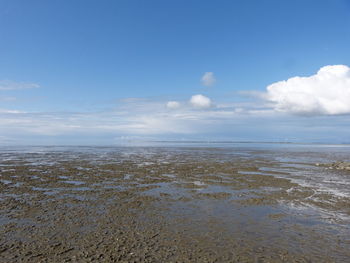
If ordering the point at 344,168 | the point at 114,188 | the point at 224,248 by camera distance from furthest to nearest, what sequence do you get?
the point at 344,168 → the point at 114,188 → the point at 224,248

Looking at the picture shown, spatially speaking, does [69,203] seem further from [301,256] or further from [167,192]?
[301,256]

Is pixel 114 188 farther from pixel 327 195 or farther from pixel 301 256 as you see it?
pixel 327 195

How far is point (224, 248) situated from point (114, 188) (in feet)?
29.8

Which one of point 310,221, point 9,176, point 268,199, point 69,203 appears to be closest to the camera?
point 310,221

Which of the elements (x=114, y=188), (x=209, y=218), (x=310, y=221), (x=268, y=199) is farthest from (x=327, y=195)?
(x=114, y=188)

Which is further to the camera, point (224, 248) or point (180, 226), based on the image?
point (180, 226)

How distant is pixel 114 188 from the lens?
13.8 metres

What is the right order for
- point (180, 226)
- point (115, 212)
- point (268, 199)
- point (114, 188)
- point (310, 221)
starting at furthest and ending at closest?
point (114, 188), point (268, 199), point (115, 212), point (310, 221), point (180, 226)

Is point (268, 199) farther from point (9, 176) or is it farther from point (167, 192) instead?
point (9, 176)

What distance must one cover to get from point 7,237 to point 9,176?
44.0 ft

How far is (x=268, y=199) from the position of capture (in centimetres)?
1154

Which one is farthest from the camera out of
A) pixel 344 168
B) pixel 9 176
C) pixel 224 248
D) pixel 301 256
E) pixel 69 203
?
pixel 344 168

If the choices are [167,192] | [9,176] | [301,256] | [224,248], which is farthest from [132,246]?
[9,176]

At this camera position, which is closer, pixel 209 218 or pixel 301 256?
pixel 301 256
